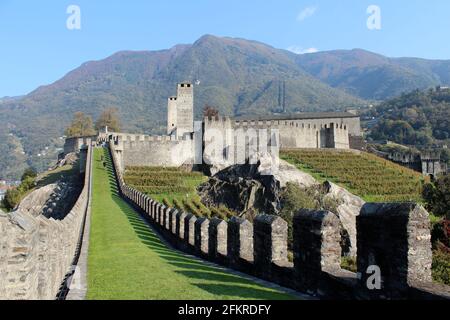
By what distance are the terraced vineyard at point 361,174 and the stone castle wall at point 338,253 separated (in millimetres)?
41654

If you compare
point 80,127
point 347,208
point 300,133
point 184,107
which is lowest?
point 347,208

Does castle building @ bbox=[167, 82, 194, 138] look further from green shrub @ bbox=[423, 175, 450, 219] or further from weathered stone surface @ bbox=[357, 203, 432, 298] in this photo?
weathered stone surface @ bbox=[357, 203, 432, 298]

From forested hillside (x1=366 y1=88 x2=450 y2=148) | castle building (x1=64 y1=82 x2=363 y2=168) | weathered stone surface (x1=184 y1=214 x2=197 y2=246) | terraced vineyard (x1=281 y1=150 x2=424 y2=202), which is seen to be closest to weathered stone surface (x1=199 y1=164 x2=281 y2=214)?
castle building (x1=64 y1=82 x2=363 y2=168)

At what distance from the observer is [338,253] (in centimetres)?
858

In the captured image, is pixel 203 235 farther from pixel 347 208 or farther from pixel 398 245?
pixel 347 208

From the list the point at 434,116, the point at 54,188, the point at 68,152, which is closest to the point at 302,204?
the point at 54,188

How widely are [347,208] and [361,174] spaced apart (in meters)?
24.3

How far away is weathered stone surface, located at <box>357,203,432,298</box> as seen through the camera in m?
6.73


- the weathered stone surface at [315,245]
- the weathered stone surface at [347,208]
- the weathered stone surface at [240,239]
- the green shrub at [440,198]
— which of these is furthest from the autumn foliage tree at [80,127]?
the weathered stone surface at [315,245]

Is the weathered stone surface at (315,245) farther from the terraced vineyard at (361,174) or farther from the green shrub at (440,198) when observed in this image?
the terraced vineyard at (361,174)

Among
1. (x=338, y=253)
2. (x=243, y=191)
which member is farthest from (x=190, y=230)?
(x=243, y=191)

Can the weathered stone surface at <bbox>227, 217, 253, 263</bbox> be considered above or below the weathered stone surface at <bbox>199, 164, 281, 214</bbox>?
above

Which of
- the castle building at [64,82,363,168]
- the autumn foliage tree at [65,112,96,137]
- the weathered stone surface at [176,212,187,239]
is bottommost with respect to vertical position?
the weathered stone surface at [176,212,187,239]

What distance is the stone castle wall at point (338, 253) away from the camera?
22.1ft
